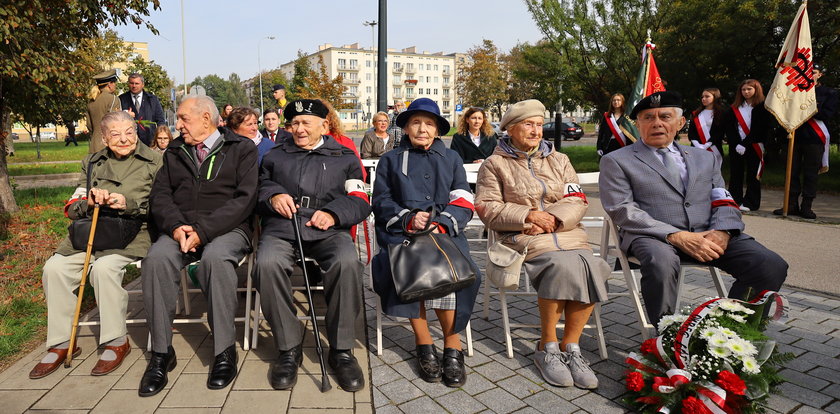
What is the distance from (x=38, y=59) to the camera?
649cm

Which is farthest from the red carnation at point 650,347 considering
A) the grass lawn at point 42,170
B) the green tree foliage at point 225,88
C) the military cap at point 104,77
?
the green tree foliage at point 225,88

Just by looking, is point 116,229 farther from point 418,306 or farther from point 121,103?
point 121,103

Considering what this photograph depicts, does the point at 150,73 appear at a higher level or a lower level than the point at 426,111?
higher

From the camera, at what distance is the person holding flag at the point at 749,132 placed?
8.16m

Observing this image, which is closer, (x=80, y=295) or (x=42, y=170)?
(x=80, y=295)

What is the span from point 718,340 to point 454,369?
1.39 metres

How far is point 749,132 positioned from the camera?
835 cm

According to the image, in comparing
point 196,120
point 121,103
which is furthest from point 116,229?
point 121,103

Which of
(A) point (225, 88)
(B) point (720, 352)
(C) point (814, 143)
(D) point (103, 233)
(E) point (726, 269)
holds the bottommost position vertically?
(B) point (720, 352)

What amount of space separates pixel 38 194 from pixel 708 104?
1212cm

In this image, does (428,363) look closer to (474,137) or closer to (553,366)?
(553,366)

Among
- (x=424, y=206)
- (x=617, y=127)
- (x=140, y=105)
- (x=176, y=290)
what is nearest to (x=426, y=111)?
(x=424, y=206)

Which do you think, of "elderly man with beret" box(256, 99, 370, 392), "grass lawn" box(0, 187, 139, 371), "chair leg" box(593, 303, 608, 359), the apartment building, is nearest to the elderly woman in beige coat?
"chair leg" box(593, 303, 608, 359)

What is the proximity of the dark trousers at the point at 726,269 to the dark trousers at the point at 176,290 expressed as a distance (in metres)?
2.53
